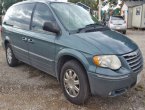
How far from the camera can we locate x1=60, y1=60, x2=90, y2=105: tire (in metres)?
3.84

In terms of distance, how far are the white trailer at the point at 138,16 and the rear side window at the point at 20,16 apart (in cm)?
1731

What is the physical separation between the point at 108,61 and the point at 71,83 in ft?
2.90

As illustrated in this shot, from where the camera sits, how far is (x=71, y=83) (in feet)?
13.5

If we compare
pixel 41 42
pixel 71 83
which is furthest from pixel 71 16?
pixel 71 83

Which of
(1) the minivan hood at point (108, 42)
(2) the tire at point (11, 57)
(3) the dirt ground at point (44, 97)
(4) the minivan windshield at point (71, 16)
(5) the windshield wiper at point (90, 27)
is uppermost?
(4) the minivan windshield at point (71, 16)

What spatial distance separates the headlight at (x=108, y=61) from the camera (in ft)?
11.8

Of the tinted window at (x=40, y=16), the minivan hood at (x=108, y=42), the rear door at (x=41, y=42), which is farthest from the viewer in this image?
the tinted window at (x=40, y=16)

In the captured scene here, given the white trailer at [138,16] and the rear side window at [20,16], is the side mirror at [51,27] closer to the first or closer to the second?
the rear side window at [20,16]

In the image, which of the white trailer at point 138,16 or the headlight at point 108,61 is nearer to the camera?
the headlight at point 108,61

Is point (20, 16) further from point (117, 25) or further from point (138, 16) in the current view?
point (138, 16)

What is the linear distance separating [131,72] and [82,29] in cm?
129

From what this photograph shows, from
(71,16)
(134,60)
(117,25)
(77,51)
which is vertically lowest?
(117,25)

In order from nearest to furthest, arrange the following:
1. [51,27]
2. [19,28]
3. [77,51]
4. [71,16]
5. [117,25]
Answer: [77,51], [51,27], [71,16], [19,28], [117,25]

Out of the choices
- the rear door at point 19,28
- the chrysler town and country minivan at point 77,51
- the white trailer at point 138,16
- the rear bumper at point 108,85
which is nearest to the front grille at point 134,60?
the chrysler town and country minivan at point 77,51
